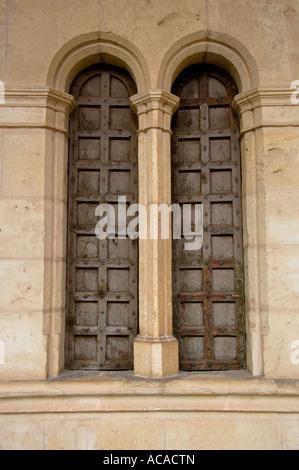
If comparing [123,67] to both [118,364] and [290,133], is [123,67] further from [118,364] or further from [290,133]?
[118,364]

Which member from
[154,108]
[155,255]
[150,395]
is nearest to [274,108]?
[154,108]

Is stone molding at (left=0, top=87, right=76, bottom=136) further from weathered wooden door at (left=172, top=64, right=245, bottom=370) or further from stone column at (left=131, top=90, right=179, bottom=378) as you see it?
weathered wooden door at (left=172, top=64, right=245, bottom=370)

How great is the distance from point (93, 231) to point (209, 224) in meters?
1.05

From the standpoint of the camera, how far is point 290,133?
3404mm

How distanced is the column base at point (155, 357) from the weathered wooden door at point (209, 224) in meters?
0.25

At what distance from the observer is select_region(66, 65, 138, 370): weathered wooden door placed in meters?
3.53

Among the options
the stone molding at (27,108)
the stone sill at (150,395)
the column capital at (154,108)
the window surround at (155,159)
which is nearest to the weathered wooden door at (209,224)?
the window surround at (155,159)

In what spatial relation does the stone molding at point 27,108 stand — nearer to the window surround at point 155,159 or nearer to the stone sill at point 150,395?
the window surround at point 155,159

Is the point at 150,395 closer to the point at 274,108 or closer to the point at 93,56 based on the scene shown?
the point at 274,108

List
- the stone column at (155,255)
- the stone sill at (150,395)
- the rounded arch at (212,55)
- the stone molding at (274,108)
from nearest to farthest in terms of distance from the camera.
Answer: the stone sill at (150,395) → the stone column at (155,255) → the stone molding at (274,108) → the rounded arch at (212,55)

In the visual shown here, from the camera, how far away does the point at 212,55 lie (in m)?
3.64

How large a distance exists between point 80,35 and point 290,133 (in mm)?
2017

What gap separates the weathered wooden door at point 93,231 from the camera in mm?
3527

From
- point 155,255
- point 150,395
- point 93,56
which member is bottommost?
point 150,395
